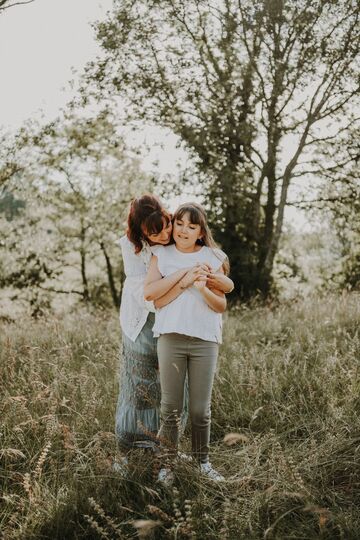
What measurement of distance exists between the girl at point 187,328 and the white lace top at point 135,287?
16cm

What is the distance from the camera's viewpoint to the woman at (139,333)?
349 cm

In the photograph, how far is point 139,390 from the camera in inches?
144

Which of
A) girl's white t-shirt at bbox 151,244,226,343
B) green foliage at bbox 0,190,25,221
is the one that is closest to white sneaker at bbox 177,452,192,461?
girl's white t-shirt at bbox 151,244,226,343

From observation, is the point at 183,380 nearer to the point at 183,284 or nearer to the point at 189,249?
the point at 183,284

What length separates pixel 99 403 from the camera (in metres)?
4.14

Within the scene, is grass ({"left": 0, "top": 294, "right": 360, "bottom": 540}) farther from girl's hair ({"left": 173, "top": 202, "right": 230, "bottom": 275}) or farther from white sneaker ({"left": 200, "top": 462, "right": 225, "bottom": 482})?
girl's hair ({"left": 173, "top": 202, "right": 230, "bottom": 275})

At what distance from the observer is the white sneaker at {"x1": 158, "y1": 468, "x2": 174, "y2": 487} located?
3137 millimetres

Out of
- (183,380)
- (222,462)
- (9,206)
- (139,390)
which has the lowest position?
(222,462)

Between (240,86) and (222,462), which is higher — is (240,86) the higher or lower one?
the higher one

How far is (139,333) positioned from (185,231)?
74 cm

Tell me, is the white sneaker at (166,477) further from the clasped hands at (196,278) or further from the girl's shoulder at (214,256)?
the girl's shoulder at (214,256)

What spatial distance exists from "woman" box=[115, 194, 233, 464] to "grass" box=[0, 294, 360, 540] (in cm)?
21

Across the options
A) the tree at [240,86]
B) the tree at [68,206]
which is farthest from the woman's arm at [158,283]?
the tree at [68,206]

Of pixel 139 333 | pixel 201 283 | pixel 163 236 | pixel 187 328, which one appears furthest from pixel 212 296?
pixel 139 333
